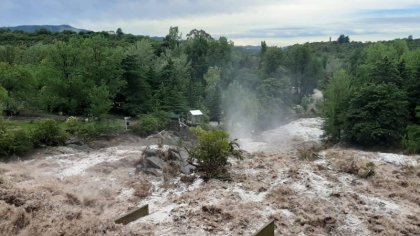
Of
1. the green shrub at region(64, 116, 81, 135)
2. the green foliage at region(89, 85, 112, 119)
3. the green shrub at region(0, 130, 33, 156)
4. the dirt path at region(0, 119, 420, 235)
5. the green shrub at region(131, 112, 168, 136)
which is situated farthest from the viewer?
the green shrub at region(131, 112, 168, 136)

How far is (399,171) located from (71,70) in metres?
26.2

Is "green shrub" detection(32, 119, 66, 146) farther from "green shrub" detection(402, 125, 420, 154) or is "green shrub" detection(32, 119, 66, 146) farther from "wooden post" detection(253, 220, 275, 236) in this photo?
"green shrub" detection(402, 125, 420, 154)

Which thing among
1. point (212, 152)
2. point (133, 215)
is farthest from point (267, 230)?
point (212, 152)

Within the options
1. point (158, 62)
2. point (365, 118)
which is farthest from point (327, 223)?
point (158, 62)

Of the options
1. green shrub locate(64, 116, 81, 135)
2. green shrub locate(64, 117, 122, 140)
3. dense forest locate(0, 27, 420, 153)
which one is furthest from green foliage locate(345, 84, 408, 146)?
green shrub locate(64, 116, 81, 135)

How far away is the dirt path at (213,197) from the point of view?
14.8 m

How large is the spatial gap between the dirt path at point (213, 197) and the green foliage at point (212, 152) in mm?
936

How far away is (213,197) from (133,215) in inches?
161

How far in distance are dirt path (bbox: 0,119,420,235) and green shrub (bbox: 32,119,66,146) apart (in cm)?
104

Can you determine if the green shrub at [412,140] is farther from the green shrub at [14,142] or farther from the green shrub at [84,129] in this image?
the green shrub at [14,142]

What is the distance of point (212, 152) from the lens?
70.6 feet

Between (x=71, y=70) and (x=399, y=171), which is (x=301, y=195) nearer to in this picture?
(x=399, y=171)

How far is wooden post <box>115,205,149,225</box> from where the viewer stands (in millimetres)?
15059

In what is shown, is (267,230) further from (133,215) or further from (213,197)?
(133,215)
